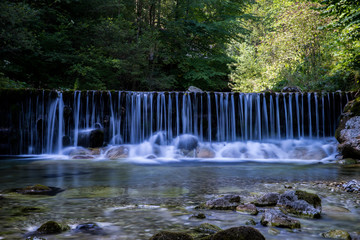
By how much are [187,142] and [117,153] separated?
127 inches

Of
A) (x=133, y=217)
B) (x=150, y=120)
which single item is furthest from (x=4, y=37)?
(x=133, y=217)

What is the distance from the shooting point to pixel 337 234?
3.01m

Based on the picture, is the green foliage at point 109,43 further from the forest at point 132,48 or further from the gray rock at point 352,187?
the gray rock at point 352,187

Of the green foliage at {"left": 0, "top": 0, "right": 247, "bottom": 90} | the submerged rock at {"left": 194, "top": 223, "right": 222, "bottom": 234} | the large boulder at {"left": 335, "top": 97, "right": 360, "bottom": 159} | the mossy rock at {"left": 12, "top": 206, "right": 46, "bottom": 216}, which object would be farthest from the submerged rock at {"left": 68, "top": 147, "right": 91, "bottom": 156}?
the submerged rock at {"left": 194, "top": 223, "right": 222, "bottom": 234}

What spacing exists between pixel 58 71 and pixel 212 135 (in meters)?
11.4

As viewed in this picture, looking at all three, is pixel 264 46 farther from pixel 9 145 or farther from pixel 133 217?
pixel 133 217

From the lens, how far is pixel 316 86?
18922 mm

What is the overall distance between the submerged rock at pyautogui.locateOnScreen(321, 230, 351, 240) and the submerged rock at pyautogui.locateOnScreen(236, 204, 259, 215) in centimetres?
86

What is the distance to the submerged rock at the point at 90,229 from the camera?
315cm

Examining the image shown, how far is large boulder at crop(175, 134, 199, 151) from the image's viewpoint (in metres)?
13.6

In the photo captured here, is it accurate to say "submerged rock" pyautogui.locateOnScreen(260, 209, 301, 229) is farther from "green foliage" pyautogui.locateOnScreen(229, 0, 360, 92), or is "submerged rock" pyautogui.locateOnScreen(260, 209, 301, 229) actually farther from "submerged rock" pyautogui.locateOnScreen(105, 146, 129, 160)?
"green foliage" pyautogui.locateOnScreen(229, 0, 360, 92)

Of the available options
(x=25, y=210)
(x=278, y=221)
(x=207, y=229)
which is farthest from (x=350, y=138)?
(x=25, y=210)

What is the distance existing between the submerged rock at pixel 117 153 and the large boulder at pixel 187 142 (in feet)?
7.69

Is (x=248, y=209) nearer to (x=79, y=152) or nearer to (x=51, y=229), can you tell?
(x=51, y=229)
